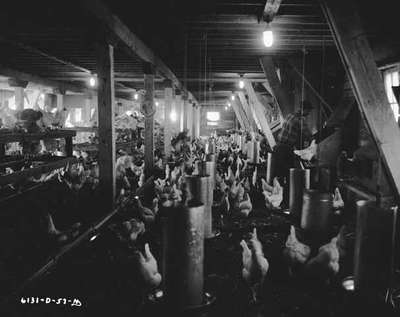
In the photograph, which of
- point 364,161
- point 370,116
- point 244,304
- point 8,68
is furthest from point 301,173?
point 8,68

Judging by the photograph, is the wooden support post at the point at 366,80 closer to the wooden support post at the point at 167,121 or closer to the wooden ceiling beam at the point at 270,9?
the wooden ceiling beam at the point at 270,9

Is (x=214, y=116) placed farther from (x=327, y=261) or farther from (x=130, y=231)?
(x=327, y=261)

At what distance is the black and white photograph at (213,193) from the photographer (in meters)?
2.36

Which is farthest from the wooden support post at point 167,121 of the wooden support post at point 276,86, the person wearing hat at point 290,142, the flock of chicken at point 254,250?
the flock of chicken at point 254,250

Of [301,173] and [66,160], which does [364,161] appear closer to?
[301,173]

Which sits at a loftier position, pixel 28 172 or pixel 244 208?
pixel 28 172

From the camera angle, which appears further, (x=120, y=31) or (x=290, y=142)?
(x=290, y=142)

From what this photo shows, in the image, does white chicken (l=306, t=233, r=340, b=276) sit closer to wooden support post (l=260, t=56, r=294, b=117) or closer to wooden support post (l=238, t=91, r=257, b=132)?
wooden support post (l=260, t=56, r=294, b=117)

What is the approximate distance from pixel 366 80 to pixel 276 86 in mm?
6491

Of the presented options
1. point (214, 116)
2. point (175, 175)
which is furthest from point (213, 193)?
point (214, 116)

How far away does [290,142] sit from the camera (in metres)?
7.52

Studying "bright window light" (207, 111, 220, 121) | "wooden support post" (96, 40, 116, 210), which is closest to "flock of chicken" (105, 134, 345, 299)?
"wooden support post" (96, 40, 116, 210)

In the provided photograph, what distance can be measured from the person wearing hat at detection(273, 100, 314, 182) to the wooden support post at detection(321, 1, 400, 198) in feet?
8.27

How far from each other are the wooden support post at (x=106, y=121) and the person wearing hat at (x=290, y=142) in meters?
2.96
